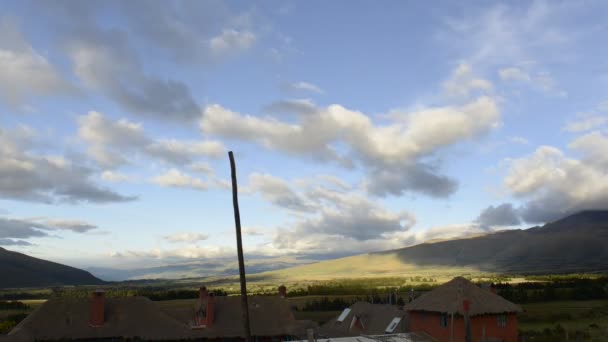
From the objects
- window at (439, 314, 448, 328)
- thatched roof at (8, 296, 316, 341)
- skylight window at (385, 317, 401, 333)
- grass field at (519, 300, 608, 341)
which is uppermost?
thatched roof at (8, 296, 316, 341)

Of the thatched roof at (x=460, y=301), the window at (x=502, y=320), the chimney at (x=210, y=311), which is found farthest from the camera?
the chimney at (x=210, y=311)

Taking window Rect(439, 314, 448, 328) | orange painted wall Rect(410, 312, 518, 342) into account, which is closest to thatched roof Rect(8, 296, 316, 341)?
orange painted wall Rect(410, 312, 518, 342)

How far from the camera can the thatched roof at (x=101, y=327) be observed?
57750 millimetres

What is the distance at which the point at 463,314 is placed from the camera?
54.5m

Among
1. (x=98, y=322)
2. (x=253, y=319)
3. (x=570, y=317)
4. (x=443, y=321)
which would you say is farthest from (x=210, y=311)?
(x=570, y=317)

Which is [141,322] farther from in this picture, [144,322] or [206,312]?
[206,312]

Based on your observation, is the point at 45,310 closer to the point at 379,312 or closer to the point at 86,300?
the point at 86,300

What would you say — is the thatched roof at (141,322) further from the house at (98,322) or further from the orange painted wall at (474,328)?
the orange painted wall at (474,328)

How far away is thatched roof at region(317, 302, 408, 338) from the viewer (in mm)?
64781

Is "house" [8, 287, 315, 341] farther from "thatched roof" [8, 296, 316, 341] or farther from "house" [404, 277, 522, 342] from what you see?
"house" [404, 277, 522, 342]

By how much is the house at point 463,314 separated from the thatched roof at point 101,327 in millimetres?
26105

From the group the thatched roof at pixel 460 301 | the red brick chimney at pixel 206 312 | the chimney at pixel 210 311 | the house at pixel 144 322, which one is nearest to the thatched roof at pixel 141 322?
the house at pixel 144 322

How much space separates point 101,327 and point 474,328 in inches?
1496

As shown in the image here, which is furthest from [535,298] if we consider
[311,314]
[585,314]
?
[311,314]
